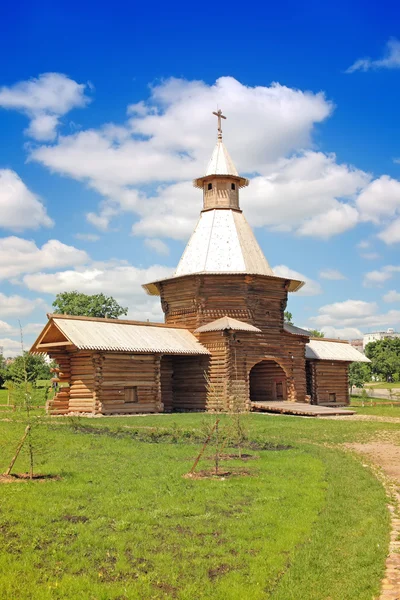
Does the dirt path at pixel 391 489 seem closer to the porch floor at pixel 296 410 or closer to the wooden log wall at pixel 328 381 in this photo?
the porch floor at pixel 296 410

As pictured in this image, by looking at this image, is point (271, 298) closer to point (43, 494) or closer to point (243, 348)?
point (243, 348)

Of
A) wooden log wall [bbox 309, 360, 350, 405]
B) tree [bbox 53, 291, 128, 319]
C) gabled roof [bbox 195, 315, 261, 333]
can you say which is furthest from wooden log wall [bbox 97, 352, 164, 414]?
tree [bbox 53, 291, 128, 319]

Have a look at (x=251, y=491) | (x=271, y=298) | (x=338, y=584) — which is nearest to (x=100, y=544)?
(x=338, y=584)

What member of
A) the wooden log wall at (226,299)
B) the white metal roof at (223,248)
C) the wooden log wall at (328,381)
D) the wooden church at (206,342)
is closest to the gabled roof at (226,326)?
the wooden church at (206,342)

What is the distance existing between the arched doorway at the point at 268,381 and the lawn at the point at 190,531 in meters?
23.7

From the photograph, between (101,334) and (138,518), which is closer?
(138,518)

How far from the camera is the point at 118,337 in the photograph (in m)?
30.9

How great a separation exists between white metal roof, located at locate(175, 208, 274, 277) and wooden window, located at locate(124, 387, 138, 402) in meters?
8.40

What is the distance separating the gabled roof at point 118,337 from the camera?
95.0ft

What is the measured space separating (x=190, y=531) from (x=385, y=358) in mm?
109640

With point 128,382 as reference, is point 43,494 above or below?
below

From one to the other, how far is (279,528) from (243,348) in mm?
24744

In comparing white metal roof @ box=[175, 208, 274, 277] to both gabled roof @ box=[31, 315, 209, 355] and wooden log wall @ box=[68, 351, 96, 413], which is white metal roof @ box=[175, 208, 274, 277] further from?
wooden log wall @ box=[68, 351, 96, 413]

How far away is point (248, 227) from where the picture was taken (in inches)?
1564
